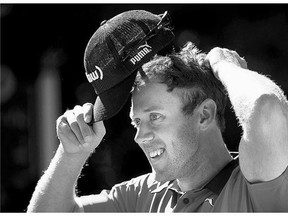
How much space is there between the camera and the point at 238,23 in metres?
4.75

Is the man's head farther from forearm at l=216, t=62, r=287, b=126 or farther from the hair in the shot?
forearm at l=216, t=62, r=287, b=126

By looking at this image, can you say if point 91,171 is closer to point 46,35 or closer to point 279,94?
point 46,35

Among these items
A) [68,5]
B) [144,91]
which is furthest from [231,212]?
[68,5]

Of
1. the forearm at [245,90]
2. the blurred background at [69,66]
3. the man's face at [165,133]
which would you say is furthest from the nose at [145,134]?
the blurred background at [69,66]

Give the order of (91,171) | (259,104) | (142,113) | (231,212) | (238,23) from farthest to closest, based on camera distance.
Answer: (91,171) < (238,23) < (142,113) < (231,212) < (259,104)

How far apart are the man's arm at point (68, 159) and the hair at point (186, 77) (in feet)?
0.79

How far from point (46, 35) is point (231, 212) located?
10.0 feet

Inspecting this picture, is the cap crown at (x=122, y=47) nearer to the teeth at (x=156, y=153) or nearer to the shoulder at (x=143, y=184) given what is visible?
the teeth at (x=156, y=153)

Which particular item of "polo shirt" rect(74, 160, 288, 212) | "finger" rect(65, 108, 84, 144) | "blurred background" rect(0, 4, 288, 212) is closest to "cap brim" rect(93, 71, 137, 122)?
"finger" rect(65, 108, 84, 144)

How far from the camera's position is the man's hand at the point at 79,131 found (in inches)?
104

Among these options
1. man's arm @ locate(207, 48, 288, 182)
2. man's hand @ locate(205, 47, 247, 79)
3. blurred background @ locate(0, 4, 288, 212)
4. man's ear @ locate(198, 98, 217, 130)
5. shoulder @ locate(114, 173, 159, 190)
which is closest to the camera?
man's arm @ locate(207, 48, 288, 182)

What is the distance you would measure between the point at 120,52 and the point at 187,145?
0.39 metres

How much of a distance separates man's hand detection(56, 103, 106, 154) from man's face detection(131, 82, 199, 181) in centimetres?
20

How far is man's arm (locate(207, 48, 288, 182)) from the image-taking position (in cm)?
210
